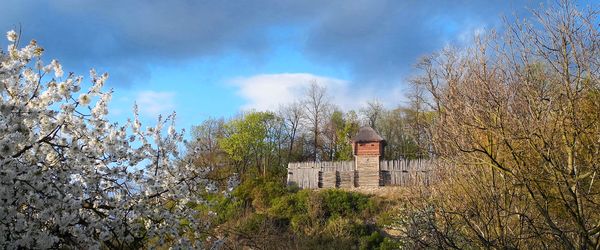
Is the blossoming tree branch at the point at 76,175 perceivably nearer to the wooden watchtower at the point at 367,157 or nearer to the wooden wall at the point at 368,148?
the wooden watchtower at the point at 367,157

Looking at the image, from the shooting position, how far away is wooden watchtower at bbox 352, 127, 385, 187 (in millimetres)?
36250

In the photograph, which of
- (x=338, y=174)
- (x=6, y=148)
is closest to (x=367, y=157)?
(x=338, y=174)

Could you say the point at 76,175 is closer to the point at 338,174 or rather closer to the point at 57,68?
the point at 57,68

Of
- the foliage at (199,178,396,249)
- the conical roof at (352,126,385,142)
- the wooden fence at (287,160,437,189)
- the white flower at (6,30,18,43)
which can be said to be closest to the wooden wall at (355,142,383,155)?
the conical roof at (352,126,385,142)

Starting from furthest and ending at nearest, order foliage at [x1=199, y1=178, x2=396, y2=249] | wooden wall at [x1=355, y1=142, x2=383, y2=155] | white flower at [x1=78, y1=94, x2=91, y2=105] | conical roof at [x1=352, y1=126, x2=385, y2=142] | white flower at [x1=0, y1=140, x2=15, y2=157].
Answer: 1. conical roof at [x1=352, y1=126, x2=385, y2=142]
2. wooden wall at [x1=355, y1=142, x2=383, y2=155]
3. foliage at [x1=199, y1=178, x2=396, y2=249]
4. white flower at [x1=78, y1=94, x2=91, y2=105]
5. white flower at [x1=0, y1=140, x2=15, y2=157]

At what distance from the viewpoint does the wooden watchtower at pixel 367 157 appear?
36.2m

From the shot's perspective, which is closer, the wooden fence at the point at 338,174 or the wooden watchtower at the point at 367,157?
the wooden fence at the point at 338,174

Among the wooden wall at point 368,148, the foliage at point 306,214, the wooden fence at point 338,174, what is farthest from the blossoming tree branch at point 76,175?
the wooden wall at point 368,148

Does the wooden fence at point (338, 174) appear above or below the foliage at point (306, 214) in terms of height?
above

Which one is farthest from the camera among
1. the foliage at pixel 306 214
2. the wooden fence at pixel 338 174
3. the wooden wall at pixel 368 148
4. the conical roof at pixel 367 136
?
the conical roof at pixel 367 136

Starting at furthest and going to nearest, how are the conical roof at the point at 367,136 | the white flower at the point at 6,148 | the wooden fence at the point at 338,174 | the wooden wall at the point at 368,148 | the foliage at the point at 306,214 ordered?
the conical roof at the point at 367,136 → the wooden wall at the point at 368,148 → the wooden fence at the point at 338,174 → the foliage at the point at 306,214 → the white flower at the point at 6,148

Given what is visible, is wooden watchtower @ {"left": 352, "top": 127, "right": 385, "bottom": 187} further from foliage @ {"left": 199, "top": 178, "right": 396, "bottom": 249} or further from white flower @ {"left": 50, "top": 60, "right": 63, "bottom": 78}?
white flower @ {"left": 50, "top": 60, "right": 63, "bottom": 78}

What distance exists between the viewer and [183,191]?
7.15m

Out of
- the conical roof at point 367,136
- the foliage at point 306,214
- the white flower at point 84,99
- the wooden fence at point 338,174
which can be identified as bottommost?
the foliage at point 306,214
